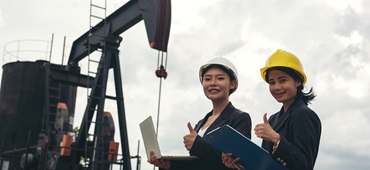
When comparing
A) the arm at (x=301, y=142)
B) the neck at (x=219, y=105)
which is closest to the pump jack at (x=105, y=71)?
the neck at (x=219, y=105)

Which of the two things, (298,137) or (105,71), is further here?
(105,71)

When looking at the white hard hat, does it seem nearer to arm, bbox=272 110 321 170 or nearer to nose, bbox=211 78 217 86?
nose, bbox=211 78 217 86

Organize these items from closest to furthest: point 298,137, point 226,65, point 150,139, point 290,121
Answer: point 298,137, point 290,121, point 150,139, point 226,65

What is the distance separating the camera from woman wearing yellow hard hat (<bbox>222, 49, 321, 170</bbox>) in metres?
2.37

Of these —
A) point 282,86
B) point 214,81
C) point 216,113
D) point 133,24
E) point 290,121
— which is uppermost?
point 133,24

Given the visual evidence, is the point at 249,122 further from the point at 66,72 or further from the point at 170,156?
the point at 66,72

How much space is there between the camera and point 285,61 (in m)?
2.77

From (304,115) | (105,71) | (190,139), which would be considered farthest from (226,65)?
(105,71)

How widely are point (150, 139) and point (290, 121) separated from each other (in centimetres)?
89

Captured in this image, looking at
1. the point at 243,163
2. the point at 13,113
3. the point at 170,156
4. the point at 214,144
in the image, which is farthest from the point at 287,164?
the point at 13,113

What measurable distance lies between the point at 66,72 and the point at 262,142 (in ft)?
47.3

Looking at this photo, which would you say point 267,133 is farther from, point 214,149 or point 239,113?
point 239,113

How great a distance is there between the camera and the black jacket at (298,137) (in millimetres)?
2363

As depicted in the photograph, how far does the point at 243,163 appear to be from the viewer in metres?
2.49
